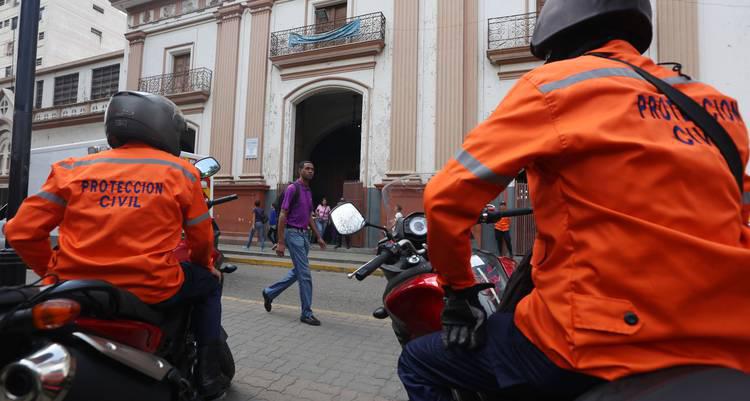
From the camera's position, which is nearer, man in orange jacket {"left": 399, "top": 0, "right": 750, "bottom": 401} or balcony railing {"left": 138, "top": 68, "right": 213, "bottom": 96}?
man in orange jacket {"left": 399, "top": 0, "right": 750, "bottom": 401}

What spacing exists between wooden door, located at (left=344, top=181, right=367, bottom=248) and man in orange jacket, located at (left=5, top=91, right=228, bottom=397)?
37.0 ft

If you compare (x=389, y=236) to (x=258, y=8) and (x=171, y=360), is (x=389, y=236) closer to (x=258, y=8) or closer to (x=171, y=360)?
(x=171, y=360)

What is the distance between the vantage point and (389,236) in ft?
7.26

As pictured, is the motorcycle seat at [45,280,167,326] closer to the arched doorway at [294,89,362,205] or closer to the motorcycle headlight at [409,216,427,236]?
the motorcycle headlight at [409,216,427,236]

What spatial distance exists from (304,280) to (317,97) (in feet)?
45.7

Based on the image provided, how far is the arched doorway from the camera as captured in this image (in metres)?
17.4

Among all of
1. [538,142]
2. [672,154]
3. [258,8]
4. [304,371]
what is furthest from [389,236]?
[258,8]

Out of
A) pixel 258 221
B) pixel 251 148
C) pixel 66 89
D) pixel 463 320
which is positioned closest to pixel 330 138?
pixel 251 148

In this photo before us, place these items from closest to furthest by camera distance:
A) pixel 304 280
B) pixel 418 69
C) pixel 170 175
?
pixel 170 175, pixel 304 280, pixel 418 69

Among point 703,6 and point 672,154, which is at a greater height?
point 703,6

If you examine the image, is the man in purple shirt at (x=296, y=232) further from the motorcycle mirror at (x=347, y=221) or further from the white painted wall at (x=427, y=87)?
the white painted wall at (x=427, y=87)

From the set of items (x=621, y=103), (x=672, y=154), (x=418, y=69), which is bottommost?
(x=672, y=154)

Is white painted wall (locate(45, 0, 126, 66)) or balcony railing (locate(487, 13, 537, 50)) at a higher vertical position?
white painted wall (locate(45, 0, 126, 66))

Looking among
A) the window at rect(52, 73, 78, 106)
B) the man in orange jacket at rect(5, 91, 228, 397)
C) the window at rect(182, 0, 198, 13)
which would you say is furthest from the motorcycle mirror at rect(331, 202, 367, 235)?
the window at rect(52, 73, 78, 106)
